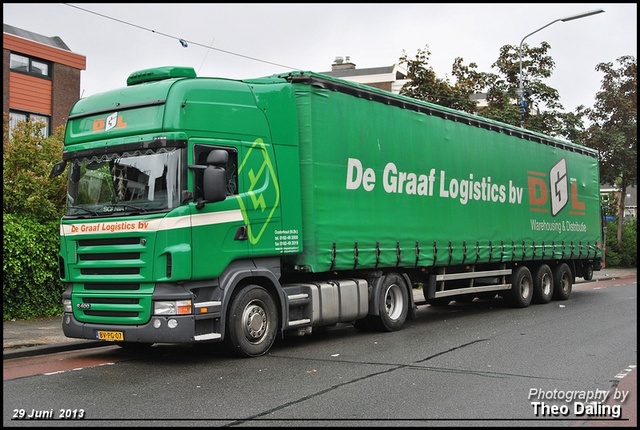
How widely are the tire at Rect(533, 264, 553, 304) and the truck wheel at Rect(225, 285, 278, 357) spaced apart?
9772mm

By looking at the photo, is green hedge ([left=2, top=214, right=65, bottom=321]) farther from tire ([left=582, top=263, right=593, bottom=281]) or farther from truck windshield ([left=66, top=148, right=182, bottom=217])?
tire ([left=582, top=263, right=593, bottom=281])

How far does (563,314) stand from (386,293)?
5.14 metres

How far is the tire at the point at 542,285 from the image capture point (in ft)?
58.2

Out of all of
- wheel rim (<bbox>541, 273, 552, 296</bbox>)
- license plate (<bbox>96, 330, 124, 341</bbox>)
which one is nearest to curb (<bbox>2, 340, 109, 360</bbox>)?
license plate (<bbox>96, 330, 124, 341</bbox>)

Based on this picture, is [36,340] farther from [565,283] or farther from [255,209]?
[565,283]

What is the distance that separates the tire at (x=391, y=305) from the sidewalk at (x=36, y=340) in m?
4.58

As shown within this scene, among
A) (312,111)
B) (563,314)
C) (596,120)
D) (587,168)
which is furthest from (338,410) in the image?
(596,120)

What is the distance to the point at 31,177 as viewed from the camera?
46.5 ft

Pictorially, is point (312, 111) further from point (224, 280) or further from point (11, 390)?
point (11, 390)

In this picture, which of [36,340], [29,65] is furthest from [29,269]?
[29,65]

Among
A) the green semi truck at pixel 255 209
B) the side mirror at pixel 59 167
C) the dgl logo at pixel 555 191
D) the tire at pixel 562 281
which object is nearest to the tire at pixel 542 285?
the tire at pixel 562 281

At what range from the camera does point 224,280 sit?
9.38 m

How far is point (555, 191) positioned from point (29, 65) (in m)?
23.7

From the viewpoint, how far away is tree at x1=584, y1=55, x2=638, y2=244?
119 ft
